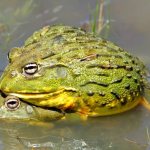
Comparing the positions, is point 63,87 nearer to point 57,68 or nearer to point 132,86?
point 57,68

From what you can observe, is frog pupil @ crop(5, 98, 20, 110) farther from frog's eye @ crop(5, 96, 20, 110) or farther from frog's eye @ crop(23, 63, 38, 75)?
frog's eye @ crop(23, 63, 38, 75)

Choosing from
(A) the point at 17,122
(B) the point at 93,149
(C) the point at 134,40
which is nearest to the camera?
(B) the point at 93,149

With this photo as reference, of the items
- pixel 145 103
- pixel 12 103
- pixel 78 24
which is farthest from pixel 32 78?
pixel 78 24

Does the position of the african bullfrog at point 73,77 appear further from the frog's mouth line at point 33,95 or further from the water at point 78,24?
the water at point 78,24

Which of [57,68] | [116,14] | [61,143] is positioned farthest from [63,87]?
[116,14]

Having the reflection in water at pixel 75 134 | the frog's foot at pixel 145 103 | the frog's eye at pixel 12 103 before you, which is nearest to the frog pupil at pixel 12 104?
the frog's eye at pixel 12 103

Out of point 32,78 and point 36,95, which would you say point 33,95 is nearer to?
point 36,95

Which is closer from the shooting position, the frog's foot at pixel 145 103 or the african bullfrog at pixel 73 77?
the african bullfrog at pixel 73 77
